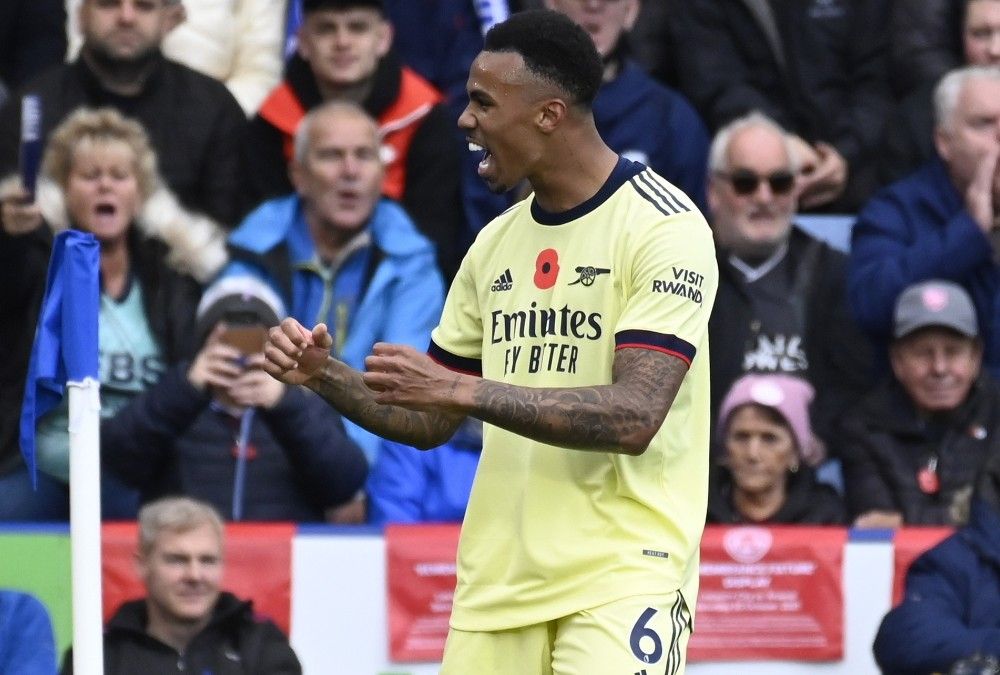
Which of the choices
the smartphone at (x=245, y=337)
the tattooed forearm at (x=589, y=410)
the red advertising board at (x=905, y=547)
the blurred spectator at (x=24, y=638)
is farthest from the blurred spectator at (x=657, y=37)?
the tattooed forearm at (x=589, y=410)

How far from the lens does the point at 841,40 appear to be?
923 centimetres

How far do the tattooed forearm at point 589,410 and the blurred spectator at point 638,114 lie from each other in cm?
384

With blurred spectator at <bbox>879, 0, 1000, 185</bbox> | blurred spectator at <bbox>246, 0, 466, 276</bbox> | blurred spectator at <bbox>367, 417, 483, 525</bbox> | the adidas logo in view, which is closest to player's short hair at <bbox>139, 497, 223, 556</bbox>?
blurred spectator at <bbox>367, 417, 483, 525</bbox>

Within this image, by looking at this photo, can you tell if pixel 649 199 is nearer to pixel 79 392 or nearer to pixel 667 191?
pixel 667 191

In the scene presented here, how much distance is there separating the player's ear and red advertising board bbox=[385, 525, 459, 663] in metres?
2.56

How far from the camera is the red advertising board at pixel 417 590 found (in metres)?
7.02

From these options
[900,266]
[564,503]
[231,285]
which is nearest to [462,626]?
[564,503]

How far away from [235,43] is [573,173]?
4.27 metres

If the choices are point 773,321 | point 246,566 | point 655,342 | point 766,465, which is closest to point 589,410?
point 655,342

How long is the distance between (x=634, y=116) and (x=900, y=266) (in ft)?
4.16

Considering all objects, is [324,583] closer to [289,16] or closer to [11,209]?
[11,209]

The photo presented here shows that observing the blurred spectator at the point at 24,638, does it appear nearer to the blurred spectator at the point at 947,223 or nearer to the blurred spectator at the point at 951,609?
the blurred spectator at the point at 951,609

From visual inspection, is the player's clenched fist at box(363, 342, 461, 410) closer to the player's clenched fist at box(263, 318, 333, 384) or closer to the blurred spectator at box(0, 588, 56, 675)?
the player's clenched fist at box(263, 318, 333, 384)

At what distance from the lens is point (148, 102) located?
824cm
